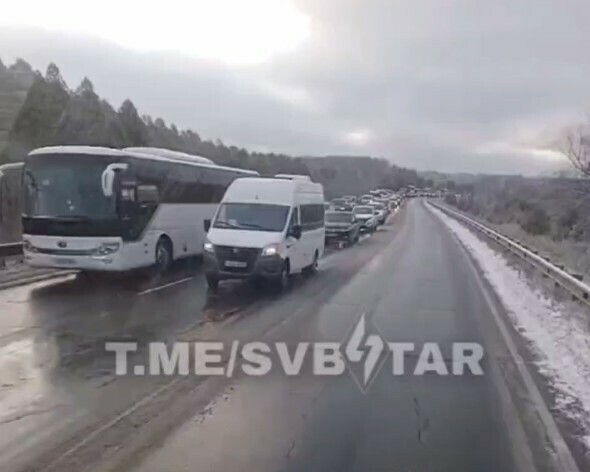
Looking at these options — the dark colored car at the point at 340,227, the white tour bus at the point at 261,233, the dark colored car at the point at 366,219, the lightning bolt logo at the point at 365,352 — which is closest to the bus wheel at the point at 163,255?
the white tour bus at the point at 261,233

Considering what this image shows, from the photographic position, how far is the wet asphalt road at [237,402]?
599 cm

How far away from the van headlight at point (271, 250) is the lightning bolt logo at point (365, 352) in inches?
200

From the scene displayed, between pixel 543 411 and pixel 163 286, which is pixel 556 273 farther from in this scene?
pixel 543 411

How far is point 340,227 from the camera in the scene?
3544 centimetres

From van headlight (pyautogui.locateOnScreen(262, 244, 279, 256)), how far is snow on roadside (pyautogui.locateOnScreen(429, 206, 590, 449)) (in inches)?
200

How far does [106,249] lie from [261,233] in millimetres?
3598

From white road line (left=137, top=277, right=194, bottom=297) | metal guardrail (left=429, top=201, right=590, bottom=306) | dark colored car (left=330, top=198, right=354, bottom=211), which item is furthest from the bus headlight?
dark colored car (left=330, top=198, right=354, bottom=211)

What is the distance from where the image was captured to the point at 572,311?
14.1m

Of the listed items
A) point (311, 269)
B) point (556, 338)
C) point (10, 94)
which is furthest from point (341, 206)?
point (556, 338)

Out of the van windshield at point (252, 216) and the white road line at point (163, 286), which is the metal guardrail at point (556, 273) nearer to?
the van windshield at point (252, 216)

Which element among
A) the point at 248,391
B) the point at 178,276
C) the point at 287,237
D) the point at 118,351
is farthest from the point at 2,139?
the point at 248,391

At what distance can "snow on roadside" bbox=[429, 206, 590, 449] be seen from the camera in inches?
316

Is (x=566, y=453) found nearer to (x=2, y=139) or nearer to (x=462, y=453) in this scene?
(x=462, y=453)

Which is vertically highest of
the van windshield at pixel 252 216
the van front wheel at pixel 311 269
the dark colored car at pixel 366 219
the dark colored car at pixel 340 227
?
the van windshield at pixel 252 216
